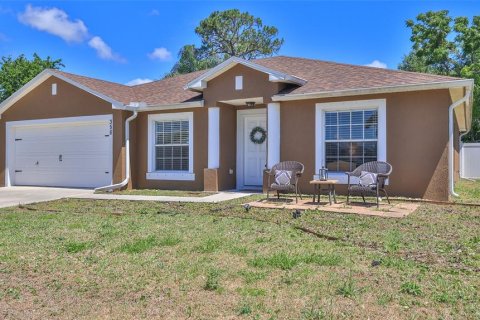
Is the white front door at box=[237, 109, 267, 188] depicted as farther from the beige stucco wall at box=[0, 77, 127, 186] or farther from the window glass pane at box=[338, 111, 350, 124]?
the beige stucco wall at box=[0, 77, 127, 186]

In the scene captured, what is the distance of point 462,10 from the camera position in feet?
80.4

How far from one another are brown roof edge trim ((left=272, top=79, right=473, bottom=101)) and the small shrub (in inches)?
261

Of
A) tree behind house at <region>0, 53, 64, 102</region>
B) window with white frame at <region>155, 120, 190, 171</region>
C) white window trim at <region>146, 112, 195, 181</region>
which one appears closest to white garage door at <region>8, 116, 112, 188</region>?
white window trim at <region>146, 112, 195, 181</region>

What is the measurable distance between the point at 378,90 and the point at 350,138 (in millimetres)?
1396

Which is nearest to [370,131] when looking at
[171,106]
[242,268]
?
[171,106]

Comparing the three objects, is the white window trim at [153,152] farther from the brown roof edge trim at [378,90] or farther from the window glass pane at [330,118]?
the window glass pane at [330,118]

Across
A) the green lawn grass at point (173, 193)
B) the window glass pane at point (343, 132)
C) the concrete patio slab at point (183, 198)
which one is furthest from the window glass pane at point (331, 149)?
the green lawn grass at point (173, 193)

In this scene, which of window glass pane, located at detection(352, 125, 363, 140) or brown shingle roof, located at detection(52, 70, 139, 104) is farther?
brown shingle roof, located at detection(52, 70, 139, 104)

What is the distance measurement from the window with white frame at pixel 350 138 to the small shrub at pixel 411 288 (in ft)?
22.2

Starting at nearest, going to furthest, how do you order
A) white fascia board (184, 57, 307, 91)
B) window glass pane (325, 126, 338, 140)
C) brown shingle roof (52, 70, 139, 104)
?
window glass pane (325, 126, 338, 140) < white fascia board (184, 57, 307, 91) < brown shingle roof (52, 70, 139, 104)

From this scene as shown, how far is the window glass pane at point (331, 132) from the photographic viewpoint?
35.2 feet

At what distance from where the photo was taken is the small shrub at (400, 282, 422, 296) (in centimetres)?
368

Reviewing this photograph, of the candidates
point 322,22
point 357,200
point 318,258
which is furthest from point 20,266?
point 322,22

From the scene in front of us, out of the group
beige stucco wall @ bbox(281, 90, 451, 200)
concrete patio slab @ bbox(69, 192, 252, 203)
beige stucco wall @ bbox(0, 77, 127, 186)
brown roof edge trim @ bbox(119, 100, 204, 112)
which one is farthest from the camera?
beige stucco wall @ bbox(0, 77, 127, 186)
